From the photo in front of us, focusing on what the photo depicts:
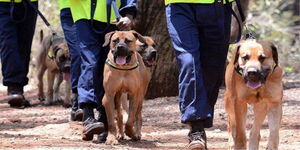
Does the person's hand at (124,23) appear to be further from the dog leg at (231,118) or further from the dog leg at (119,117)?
the dog leg at (231,118)

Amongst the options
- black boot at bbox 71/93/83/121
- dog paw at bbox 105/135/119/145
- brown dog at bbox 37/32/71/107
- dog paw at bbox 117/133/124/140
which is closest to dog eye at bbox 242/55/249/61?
dog paw at bbox 105/135/119/145

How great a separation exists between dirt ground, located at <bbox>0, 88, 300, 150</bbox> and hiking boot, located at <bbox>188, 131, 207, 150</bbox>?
2.29 ft

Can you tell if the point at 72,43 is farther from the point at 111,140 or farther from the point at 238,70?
the point at 238,70

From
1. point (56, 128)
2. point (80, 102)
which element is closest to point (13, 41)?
point (56, 128)

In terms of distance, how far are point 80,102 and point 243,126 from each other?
197 cm

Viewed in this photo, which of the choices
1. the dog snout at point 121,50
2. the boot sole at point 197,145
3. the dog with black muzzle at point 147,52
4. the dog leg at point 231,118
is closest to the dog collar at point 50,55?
the dog with black muzzle at point 147,52

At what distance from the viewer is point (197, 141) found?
24.5 ft

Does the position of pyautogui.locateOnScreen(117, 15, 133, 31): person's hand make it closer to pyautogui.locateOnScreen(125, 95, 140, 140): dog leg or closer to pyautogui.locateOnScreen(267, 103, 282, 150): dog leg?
pyautogui.locateOnScreen(125, 95, 140, 140): dog leg

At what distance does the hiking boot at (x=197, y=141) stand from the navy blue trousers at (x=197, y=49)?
0.13 m

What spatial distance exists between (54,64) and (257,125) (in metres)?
7.05

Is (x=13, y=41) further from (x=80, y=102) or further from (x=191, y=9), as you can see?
(x=191, y=9)

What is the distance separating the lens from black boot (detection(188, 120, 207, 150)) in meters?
7.42

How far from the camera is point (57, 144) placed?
7.98 meters

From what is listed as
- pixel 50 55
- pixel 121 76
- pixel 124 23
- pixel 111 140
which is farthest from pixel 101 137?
pixel 50 55
